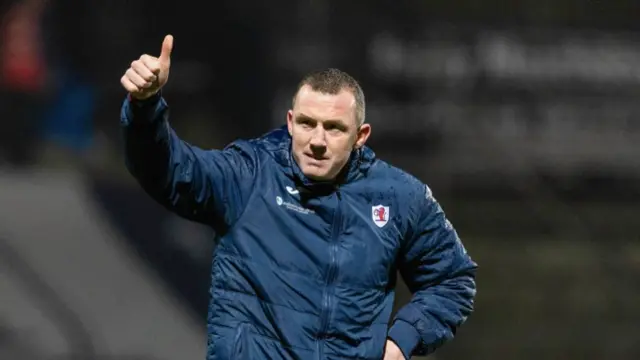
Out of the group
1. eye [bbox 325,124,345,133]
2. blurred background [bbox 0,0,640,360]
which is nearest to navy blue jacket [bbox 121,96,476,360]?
eye [bbox 325,124,345,133]

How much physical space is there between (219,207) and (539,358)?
222cm

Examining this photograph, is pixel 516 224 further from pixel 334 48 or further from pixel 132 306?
pixel 132 306

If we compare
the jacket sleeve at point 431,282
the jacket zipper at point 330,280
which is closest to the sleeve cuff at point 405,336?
the jacket sleeve at point 431,282

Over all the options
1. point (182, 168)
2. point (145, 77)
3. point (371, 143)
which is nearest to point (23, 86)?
point (371, 143)

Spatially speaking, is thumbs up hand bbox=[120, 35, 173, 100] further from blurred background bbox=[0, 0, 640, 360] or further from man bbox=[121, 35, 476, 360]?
blurred background bbox=[0, 0, 640, 360]

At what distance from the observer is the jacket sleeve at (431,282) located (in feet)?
7.82

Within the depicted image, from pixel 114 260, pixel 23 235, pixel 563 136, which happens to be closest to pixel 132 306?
pixel 114 260

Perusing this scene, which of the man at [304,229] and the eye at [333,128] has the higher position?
the eye at [333,128]

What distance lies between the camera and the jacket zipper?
223 centimetres

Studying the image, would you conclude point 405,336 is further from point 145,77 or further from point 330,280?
point 145,77

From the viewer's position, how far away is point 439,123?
158 inches

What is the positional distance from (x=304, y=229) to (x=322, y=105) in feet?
0.84

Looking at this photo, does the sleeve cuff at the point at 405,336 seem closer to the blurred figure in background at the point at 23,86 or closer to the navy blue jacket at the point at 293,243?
the navy blue jacket at the point at 293,243

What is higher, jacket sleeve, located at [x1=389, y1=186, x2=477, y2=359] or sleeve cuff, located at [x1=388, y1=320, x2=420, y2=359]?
jacket sleeve, located at [x1=389, y1=186, x2=477, y2=359]
